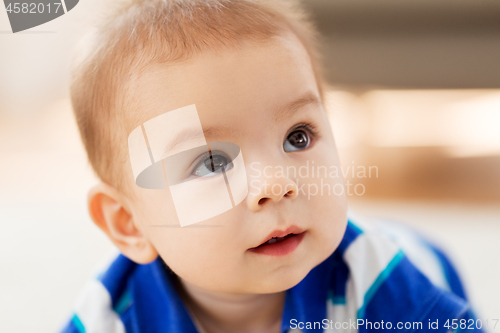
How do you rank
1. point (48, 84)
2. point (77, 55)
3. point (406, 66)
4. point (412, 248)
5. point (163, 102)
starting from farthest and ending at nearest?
point (406, 66) < point (48, 84) < point (412, 248) < point (77, 55) < point (163, 102)

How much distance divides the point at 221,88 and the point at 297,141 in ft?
0.35

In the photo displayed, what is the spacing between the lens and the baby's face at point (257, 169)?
14.7 inches

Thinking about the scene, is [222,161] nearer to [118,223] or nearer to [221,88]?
[221,88]

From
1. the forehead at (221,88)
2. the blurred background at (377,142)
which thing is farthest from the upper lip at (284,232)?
the blurred background at (377,142)

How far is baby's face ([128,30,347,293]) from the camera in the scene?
1.23 feet

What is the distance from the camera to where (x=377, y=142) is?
1.54m

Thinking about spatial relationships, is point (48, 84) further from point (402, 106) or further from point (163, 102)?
point (402, 106)

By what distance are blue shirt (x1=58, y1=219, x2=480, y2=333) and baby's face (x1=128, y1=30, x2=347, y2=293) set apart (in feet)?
0.36

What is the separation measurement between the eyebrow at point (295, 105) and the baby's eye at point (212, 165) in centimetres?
6

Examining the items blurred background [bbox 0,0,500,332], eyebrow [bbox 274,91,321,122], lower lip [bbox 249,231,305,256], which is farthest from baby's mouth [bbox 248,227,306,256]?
blurred background [bbox 0,0,500,332]

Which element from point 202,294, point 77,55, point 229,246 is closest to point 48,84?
point 77,55

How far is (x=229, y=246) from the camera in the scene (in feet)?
1.28

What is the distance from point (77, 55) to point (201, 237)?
0.27 metres

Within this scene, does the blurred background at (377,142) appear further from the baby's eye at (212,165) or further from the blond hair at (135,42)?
the baby's eye at (212,165)
